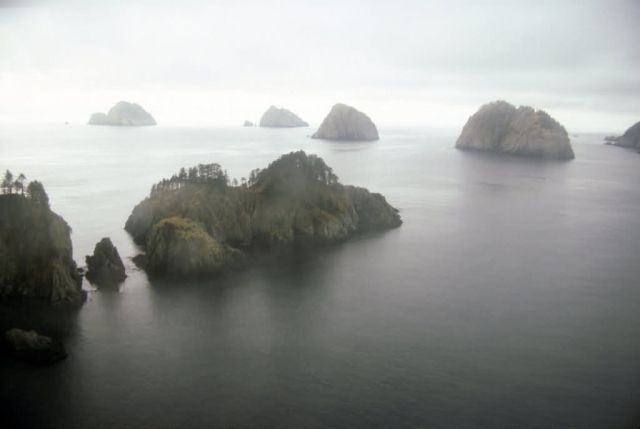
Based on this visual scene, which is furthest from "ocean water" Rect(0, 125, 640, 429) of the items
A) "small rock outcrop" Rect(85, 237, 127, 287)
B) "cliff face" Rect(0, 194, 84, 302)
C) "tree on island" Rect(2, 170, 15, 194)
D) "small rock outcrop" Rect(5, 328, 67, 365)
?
"tree on island" Rect(2, 170, 15, 194)

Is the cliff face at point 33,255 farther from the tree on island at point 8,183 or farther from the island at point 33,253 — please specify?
the tree on island at point 8,183

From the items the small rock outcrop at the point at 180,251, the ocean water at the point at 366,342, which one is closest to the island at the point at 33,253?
the ocean water at the point at 366,342

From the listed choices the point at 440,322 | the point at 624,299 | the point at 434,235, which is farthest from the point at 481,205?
the point at 440,322

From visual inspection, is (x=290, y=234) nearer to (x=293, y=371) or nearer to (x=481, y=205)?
(x=293, y=371)

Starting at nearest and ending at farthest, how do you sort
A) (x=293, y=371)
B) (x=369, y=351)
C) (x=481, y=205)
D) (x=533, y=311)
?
(x=293, y=371), (x=369, y=351), (x=533, y=311), (x=481, y=205)

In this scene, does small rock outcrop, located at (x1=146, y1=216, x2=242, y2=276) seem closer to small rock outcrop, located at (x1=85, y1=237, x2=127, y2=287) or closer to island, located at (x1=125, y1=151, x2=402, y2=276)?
island, located at (x1=125, y1=151, x2=402, y2=276)

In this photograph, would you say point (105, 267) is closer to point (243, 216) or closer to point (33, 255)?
point (33, 255)
